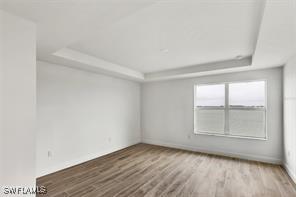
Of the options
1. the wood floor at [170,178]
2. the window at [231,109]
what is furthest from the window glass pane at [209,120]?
the wood floor at [170,178]

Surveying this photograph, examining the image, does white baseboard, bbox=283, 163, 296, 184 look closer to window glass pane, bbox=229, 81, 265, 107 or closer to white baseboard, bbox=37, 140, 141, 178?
window glass pane, bbox=229, 81, 265, 107

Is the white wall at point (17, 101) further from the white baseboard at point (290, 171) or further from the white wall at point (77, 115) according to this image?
the white baseboard at point (290, 171)

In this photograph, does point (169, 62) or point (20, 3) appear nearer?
point (20, 3)

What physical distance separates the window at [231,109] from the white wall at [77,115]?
100 inches

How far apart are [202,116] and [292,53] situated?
107 inches

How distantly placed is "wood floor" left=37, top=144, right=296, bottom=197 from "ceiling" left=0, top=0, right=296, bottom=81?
93.7 inches

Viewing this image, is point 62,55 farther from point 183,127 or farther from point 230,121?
point 230,121

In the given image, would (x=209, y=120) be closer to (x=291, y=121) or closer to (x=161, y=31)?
(x=291, y=121)

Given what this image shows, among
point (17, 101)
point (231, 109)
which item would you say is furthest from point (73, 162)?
point (231, 109)

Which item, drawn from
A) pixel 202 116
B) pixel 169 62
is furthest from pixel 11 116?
pixel 202 116

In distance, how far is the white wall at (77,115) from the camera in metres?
3.24

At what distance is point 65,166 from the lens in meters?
3.52

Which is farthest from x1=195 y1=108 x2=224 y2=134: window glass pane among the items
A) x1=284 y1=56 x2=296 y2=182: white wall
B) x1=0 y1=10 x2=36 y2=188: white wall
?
x1=0 y1=10 x2=36 y2=188: white wall

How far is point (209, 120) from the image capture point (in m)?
4.80
